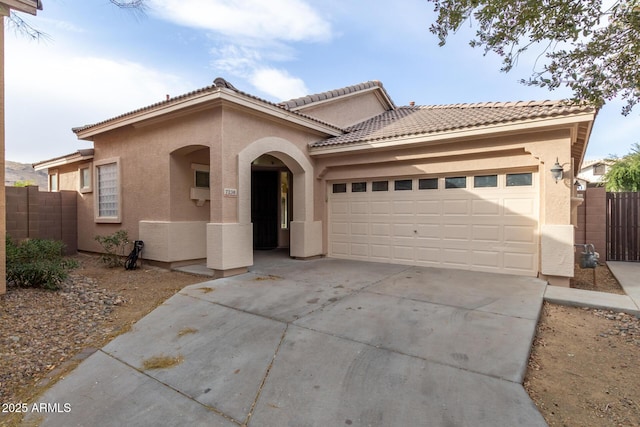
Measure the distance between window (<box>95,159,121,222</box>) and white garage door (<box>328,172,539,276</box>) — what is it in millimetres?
6726

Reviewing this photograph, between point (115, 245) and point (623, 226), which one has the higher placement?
point (623, 226)

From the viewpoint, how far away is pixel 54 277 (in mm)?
5953

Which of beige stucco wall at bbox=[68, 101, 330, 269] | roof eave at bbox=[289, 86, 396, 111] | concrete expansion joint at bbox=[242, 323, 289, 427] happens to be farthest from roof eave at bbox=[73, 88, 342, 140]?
concrete expansion joint at bbox=[242, 323, 289, 427]

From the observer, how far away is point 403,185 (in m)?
9.03

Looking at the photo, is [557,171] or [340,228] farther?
[340,228]

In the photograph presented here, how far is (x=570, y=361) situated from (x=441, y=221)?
16.4 feet

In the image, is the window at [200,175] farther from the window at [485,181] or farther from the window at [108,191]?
the window at [485,181]

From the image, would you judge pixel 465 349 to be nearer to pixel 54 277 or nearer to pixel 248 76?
pixel 54 277

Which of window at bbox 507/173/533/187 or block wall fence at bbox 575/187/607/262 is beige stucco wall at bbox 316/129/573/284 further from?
block wall fence at bbox 575/187/607/262

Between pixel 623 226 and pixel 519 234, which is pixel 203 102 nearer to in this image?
pixel 519 234

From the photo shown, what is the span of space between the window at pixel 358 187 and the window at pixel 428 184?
1645mm

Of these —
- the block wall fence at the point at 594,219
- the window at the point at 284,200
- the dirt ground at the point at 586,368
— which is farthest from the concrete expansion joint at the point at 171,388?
the block wall fence at the point at 594,219

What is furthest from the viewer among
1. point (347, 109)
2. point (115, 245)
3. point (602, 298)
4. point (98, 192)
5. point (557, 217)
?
point (347, 109)

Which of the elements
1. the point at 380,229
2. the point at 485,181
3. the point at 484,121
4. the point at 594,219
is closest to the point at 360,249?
the point at 380,229
